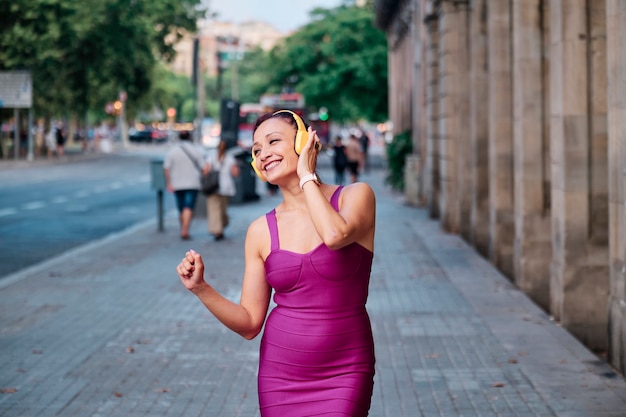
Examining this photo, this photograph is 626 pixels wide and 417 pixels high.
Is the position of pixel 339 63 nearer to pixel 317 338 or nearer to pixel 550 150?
pixel 550 150

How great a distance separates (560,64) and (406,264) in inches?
210

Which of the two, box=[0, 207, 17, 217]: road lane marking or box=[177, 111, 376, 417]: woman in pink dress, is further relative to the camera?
box=[0, 207, 17, 217]: road lane marking

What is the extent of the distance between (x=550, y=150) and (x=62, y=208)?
700 inches

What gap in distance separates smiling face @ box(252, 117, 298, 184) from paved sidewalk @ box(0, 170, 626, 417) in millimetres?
3467

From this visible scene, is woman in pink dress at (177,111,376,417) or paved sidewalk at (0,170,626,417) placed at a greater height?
woman in pink dress at (177,111,376,417)

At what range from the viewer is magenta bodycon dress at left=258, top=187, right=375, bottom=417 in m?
4.21

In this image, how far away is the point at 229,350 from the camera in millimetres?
9742

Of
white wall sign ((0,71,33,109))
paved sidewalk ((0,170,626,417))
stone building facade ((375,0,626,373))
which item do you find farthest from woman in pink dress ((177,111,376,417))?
white wall sign ((0,71,33,109))

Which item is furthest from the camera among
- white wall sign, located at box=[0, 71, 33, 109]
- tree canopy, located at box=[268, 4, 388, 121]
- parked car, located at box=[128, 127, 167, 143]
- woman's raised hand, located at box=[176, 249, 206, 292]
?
parked car, located at box=[128, 127, 167, 143]

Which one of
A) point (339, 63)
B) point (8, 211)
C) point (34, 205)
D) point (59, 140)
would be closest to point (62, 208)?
point (34, 205)

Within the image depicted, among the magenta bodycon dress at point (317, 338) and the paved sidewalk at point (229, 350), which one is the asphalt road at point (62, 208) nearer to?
the paved sidewalk at point (229, 350)

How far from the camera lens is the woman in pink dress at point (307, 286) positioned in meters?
4.20

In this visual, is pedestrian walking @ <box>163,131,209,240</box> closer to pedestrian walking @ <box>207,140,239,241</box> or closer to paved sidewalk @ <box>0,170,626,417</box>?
pedestrian walking @ <box>207,140,239,241</box>

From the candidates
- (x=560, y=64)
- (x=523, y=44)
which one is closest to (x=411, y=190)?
(x=523, y=44)
